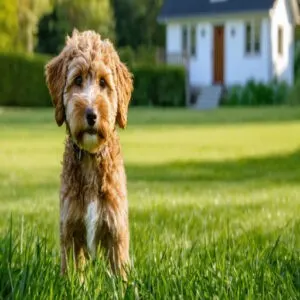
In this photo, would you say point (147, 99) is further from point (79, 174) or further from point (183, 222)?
point (79, 174)

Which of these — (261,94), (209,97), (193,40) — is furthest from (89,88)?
(193,40)

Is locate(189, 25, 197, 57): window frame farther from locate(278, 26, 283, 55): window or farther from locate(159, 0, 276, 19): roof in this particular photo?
locate(278, 26, 283, 55): window

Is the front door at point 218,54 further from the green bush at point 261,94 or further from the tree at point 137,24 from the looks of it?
the tree at point 137,24

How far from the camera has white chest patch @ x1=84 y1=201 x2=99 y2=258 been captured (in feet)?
16.1

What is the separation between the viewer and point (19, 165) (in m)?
16.0

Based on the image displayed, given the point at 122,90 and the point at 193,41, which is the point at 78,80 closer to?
the point at 122,90

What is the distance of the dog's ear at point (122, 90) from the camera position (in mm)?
5141

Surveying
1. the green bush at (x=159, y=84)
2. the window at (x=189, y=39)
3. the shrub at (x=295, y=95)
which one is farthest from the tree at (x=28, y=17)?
the shrub at (x=295, y=95)

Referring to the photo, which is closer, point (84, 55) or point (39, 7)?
point (84, 55)

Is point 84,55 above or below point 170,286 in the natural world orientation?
above

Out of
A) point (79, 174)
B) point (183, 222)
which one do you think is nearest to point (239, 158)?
point (183, 222)

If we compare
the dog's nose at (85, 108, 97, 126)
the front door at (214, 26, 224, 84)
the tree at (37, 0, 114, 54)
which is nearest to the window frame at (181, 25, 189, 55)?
the front door at (214, 26, 224, 84)

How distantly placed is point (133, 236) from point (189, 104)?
3848 cm

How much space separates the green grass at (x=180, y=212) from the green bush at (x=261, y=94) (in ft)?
42.3
